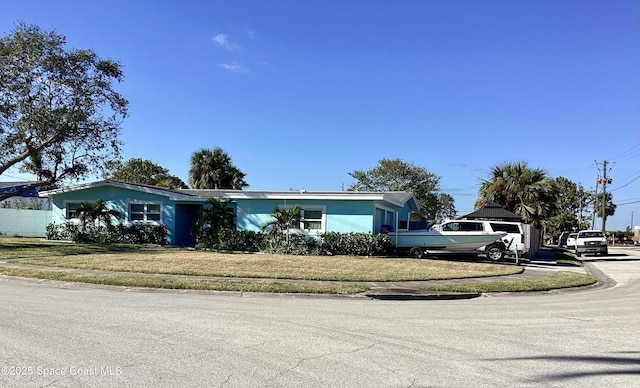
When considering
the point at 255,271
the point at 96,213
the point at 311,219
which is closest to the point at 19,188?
the point at 96,213

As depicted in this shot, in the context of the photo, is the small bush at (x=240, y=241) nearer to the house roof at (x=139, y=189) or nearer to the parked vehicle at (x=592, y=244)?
the house roof at (x=139, y=189)

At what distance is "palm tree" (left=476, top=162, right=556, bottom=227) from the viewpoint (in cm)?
3475

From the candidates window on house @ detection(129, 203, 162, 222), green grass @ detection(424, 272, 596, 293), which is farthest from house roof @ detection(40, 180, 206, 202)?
green grass @ detection(424, 272, 596, 293)

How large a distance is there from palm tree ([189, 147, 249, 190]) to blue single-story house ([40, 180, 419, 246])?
10.0m

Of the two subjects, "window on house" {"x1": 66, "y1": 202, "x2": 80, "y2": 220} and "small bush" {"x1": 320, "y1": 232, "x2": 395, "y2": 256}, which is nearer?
"small bush" {"x1": 320, "y1": 232, "x2": 395, "y2": 256}

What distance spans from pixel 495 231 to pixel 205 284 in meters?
14.4

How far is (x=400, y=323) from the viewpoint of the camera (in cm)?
804

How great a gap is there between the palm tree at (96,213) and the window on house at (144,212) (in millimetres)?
832

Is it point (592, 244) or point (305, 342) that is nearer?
point (305, 342)

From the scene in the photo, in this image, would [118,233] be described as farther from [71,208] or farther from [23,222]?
[23,222]

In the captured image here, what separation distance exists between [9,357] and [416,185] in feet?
163

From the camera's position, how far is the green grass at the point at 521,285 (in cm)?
1248

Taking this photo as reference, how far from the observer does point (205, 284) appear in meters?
11.8

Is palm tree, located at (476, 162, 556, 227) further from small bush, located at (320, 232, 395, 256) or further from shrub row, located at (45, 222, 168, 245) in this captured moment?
shrub row, located at (45, 222, 168, 245)
